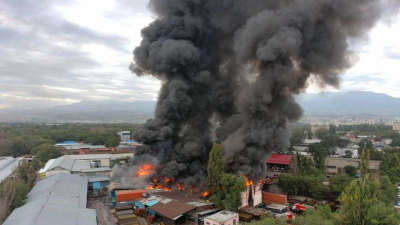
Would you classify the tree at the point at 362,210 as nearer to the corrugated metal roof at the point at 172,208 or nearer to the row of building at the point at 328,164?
the corrugated metal roof at the point at 172,208

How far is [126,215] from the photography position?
23.1 metres

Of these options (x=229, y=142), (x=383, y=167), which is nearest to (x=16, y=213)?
(x=229, y=142)

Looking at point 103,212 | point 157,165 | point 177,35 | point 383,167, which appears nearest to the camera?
point 103,212

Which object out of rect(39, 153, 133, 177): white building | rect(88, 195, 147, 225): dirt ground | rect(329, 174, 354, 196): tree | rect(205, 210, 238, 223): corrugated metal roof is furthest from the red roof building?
rect(205, 210, 238, 223): corrugated metal roof

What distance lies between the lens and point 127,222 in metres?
21.9

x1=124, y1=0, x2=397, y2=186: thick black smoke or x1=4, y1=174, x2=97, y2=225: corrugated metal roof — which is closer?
x1=4, y1=174, x2=97, y2=225: corrugated metal roof

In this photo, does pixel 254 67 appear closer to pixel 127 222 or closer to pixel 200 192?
pixel 200 192

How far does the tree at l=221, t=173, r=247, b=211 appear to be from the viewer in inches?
893

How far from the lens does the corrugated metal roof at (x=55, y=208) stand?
17.3m

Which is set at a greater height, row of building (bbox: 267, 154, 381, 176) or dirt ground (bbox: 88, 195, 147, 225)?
row of building (bbox: 267, 154, 381, 176)

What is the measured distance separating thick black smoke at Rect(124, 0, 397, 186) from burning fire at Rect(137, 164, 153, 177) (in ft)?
2.28

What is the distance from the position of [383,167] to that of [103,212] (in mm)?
30924

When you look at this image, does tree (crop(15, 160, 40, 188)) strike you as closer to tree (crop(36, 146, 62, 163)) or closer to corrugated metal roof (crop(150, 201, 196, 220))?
corrugated metal roof (crop(150, 201, 196, 220))

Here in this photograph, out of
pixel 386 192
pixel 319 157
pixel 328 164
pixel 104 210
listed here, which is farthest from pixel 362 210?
pixel 328 164
